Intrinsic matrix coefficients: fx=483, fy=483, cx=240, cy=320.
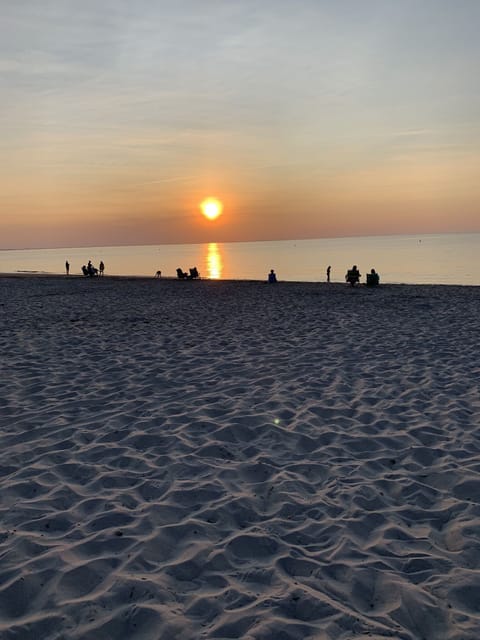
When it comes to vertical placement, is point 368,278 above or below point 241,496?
above

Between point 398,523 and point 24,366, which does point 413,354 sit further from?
point 24,366

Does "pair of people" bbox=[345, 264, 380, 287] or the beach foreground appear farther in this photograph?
"pair of people" bbox=[345, 264, 380, 287]

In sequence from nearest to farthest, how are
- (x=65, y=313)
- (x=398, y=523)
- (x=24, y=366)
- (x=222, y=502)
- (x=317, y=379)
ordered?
(x=398, y=523) → (x=222, y=502) → (x=317, y=379) → (x=24, y=366) → (x=65, y=313)

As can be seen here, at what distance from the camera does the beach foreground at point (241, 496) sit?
10.9 feet

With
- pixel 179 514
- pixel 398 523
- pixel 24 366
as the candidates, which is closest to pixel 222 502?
pixel 179 514

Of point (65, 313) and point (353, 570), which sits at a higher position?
point (65, 313)

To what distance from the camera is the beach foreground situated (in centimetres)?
334

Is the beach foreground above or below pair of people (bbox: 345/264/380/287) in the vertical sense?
below

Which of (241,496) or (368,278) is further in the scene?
(368,278)

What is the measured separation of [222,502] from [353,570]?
144cm

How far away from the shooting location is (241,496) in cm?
484

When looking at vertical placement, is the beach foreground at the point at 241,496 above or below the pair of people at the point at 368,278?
below

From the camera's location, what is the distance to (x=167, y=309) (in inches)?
792

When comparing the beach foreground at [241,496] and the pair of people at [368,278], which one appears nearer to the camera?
the beach foreground at [241,496]
